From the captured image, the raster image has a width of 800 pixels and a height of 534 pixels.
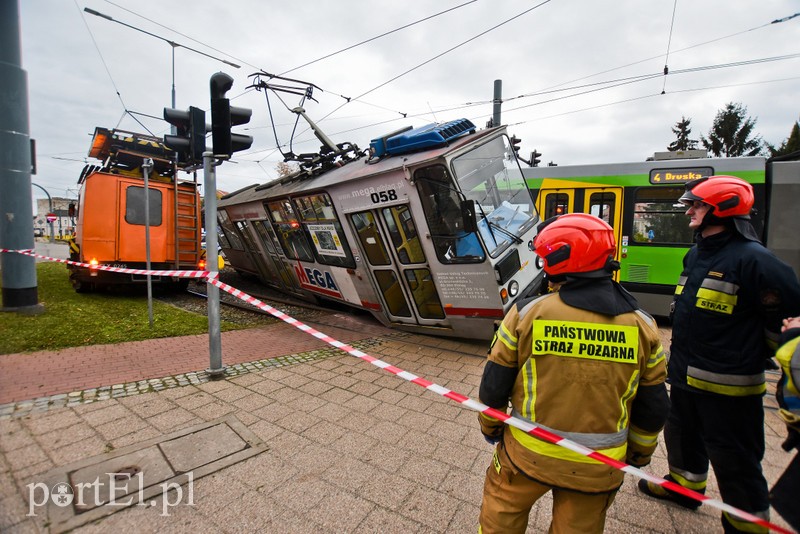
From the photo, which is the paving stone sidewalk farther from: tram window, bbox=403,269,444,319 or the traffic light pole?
tram window, bbox=403,269,444,319

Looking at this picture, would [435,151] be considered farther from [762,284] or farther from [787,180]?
[787,180]

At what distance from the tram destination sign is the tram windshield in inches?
124

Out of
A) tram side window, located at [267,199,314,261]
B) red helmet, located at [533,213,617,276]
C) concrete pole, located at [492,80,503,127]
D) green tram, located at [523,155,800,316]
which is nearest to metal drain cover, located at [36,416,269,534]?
red helmet, located at [533,213,617,276]

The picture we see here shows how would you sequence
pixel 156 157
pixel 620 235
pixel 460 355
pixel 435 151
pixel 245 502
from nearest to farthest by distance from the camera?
pixel 245 502 < pixel 435 151 < pixel 460 355 < pixel 620 235 < pixel 156 157

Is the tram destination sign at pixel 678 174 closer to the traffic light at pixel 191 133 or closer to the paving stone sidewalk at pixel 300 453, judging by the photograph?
the paving stone sidewalk at pixel 300 453

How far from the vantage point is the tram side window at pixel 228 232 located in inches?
443

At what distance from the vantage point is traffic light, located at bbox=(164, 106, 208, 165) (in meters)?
4.28

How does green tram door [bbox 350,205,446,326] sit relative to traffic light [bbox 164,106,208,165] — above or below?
below

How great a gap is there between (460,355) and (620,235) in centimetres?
456

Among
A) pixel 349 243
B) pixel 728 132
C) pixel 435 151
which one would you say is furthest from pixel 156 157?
pixel 728 132

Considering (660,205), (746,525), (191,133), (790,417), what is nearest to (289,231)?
(191,133)

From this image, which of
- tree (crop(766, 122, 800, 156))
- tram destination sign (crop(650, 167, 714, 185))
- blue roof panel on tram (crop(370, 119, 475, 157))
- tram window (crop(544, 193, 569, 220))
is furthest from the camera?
tree (crop(766, 122, 800, 156))

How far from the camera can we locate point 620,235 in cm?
768

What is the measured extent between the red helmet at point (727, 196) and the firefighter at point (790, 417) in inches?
37.2
